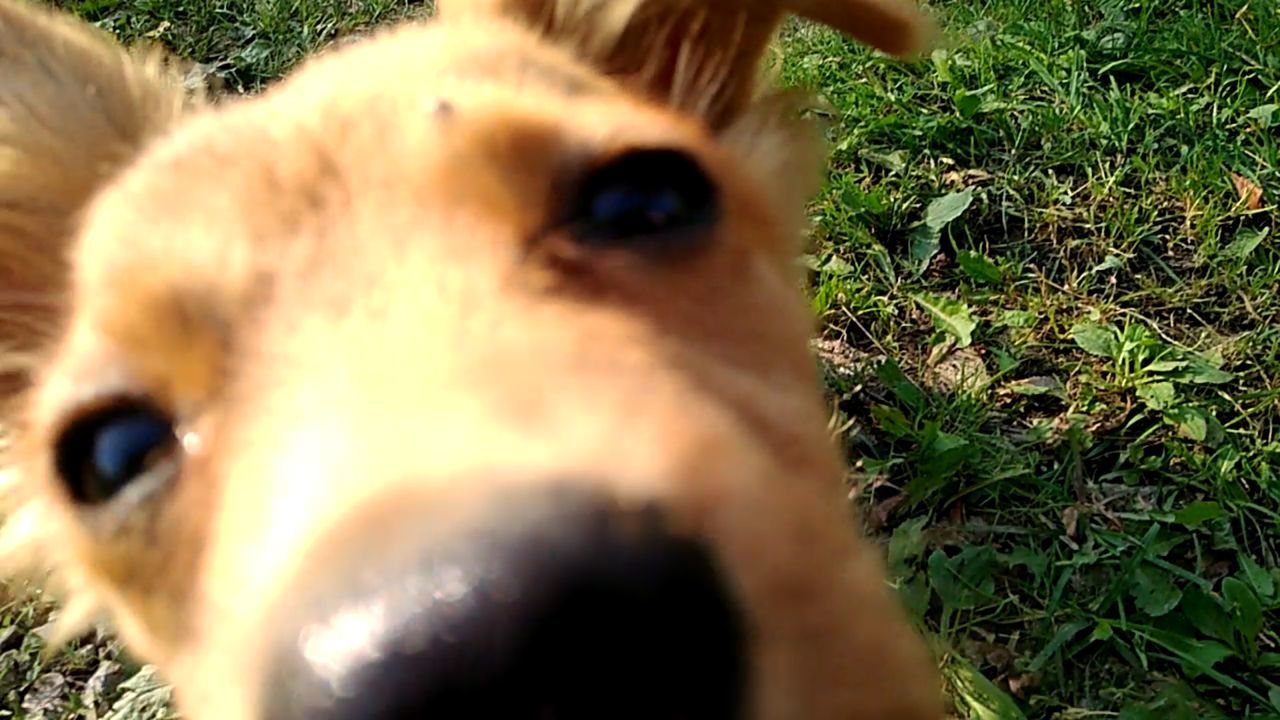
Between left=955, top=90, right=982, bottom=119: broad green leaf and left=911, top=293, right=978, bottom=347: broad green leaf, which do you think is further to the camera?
left=955, top=90, right=982, bottom=119: broad green leaf

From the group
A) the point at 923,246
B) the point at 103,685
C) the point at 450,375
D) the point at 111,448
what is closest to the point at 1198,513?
the point at 923,246

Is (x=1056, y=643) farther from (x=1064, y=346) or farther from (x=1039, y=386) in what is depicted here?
(x=1064, y=346)

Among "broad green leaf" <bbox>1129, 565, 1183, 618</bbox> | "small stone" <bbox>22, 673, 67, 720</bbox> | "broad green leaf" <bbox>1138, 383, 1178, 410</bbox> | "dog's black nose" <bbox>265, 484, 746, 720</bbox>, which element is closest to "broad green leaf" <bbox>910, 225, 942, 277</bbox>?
"broad green leaf" <bbox>1138, 383, 1178, 410</bbox>

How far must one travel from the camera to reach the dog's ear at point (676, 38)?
9.00 ft

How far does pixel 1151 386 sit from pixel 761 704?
3.06m

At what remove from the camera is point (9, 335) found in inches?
107

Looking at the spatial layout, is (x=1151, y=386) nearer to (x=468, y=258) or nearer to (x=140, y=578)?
(x=468, y=258)

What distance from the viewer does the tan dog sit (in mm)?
1220

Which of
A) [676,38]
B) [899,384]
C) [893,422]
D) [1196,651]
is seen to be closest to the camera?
[676,38]

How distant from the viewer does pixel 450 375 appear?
5.03 ft

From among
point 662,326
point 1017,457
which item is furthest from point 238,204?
point 1017,457

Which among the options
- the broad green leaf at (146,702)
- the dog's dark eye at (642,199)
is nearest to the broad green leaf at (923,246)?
the dog's dark eye at (642,199)

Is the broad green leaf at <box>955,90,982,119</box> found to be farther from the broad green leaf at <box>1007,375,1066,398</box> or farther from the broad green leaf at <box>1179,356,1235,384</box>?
the broad green leaf at <box>1179,356,1235,384</box>

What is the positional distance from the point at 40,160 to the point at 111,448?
939 mm
